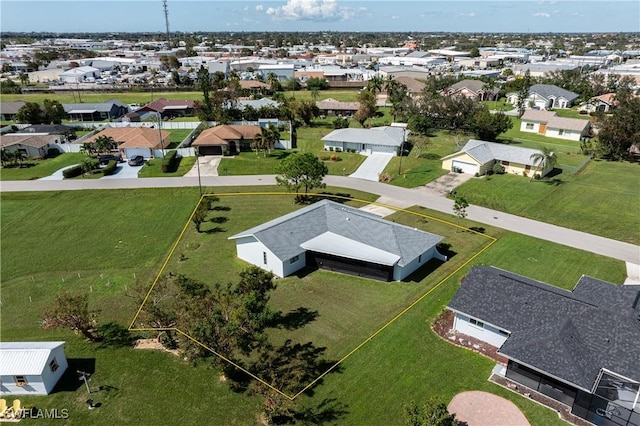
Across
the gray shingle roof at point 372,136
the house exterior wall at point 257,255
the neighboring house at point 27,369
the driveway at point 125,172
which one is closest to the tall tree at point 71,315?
the neighboring house at point 27,369

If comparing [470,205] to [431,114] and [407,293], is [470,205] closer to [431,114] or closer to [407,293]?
[407,293]

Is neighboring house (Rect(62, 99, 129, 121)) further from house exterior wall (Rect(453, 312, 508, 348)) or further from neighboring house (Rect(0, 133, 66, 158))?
house exterior wall (Rect(453, 312, 508, 348))

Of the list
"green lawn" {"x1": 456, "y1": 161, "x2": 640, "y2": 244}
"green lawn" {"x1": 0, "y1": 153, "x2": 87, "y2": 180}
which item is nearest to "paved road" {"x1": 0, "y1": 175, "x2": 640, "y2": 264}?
"green lawn" {"x1": 456, "y1": 161, "x2": 640, "y2": 244}

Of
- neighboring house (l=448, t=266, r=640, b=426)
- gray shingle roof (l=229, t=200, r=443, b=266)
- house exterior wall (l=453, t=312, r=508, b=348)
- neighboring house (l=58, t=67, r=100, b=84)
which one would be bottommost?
house exterior wall (l=453, t=312, r=508, b=348)

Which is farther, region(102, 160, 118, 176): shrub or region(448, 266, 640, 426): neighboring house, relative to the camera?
region(102, 160, 118, 176): shrub

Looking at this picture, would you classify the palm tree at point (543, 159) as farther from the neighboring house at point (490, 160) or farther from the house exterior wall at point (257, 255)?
the house exterior wall at point (257, 255)

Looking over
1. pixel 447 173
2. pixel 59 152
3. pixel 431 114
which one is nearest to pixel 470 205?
pixel 447 173
